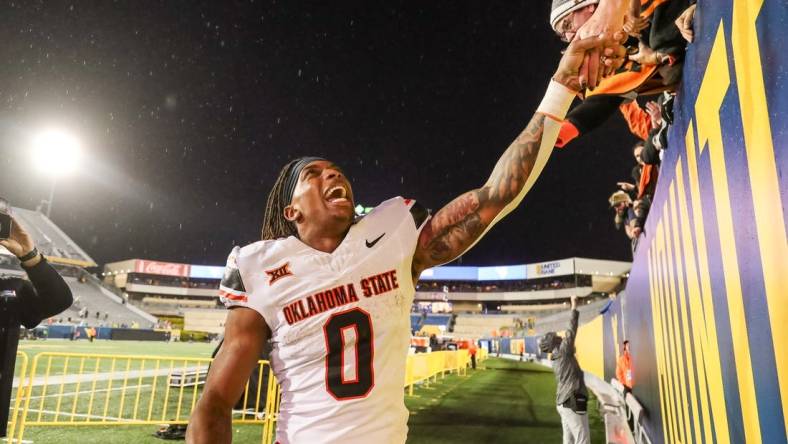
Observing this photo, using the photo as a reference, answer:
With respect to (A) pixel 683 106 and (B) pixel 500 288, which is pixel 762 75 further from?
(B) pixel 500 288

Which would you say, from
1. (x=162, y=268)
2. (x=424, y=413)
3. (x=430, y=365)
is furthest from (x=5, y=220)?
(x=162, y=268)

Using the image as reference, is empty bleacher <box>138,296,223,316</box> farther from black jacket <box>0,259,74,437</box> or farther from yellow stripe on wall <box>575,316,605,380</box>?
black jacket <box>0,259,74,437</box>

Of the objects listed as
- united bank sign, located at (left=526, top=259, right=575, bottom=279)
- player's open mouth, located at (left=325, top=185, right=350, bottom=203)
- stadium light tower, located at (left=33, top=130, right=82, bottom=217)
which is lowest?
player's open mouth, located at (left=325, top=185, right=350, bottom=203)

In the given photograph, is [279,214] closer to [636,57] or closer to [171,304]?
[636,57]

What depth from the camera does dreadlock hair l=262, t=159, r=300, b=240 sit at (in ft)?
8.78

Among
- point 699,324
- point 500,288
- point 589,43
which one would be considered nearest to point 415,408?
point 699,324

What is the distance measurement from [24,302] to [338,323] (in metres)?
4.41

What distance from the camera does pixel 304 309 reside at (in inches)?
83.3

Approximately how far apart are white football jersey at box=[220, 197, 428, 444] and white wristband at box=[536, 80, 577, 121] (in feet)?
2.47

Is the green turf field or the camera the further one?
the green turf field

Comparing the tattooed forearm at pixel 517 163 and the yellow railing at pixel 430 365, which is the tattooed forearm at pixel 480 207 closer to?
the tattooed forearm at pixel 517 163

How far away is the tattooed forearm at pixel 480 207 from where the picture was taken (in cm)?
196

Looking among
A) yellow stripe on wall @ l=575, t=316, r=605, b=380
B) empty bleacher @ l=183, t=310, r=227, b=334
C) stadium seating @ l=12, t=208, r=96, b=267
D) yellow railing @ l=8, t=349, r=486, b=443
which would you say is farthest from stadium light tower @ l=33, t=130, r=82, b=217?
yellow stripe on wall @ l=575, t=316, r=605, b=380

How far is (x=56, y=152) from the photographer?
2311 inches
